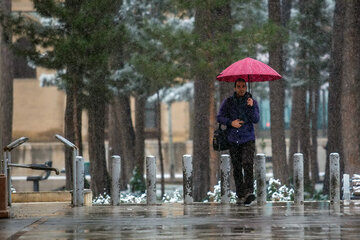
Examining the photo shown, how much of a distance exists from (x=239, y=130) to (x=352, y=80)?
9.48 meters

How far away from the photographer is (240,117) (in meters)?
15.8

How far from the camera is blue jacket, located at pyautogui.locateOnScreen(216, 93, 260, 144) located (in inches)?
617

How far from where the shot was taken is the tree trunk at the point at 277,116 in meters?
29.2

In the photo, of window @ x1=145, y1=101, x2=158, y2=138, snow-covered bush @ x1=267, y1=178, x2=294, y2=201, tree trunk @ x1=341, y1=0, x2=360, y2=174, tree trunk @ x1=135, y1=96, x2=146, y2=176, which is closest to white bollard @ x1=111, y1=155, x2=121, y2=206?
snow-covered bush @ x1=267, y1=178, x2=294, y2=201

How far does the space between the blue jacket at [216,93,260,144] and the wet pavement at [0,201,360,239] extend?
44.5 inches

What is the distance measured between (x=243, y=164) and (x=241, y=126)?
623mm

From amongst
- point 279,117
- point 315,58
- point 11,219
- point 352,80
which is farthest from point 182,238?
point 315,58

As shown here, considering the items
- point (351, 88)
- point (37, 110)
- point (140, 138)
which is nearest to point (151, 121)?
point (37, 110)

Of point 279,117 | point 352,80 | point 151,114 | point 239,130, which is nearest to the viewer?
point 239,130

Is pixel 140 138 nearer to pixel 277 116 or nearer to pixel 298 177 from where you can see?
pixel 277 116

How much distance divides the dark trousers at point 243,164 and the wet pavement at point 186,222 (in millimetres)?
399

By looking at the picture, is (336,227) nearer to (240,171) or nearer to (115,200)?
(240,171)

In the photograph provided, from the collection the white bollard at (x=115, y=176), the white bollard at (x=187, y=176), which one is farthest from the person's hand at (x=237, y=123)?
the white bollard at (x=115, y=176)

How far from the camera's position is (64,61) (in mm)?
26578
